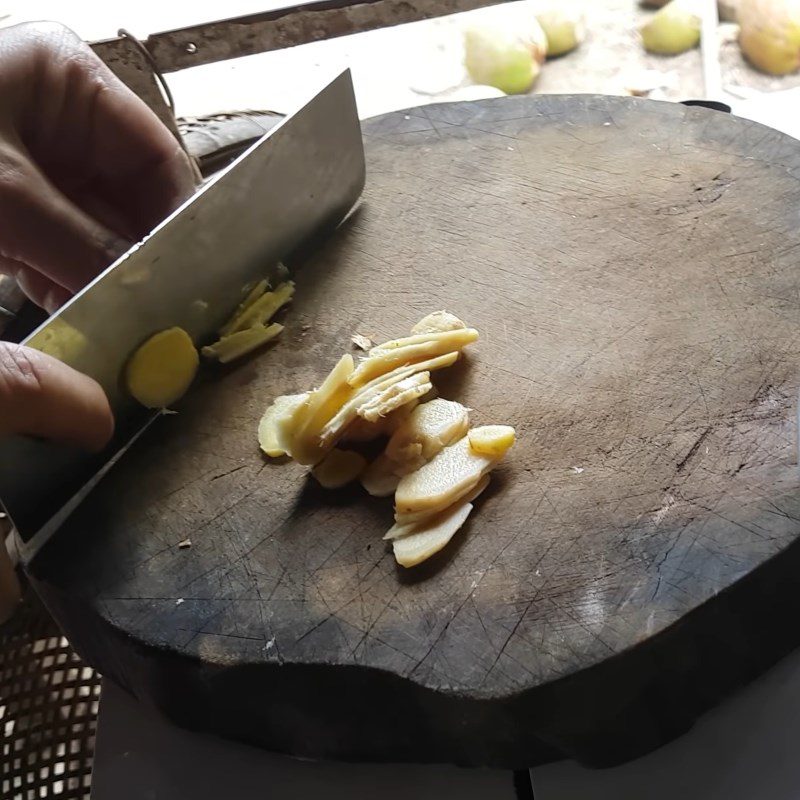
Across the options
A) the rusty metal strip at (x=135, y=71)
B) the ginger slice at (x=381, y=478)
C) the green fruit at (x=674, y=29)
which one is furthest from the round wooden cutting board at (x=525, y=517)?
the green fruit at (x=674, y=29)

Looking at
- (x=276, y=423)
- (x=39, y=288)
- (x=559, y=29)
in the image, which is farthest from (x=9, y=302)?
(x=559, y=29)

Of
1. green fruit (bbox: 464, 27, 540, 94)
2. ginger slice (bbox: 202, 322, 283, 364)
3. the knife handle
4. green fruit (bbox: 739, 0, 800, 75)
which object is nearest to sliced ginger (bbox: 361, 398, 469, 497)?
ginger slice (bbox: 202, 322, 283, 364)

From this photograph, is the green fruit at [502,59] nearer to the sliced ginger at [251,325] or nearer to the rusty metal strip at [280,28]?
the rusty metal strip at [280,28]

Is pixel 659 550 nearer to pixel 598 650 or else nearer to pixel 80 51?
pixel 598 650

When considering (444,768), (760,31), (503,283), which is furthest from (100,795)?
(760,31)

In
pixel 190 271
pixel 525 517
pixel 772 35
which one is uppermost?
pixel 190 271

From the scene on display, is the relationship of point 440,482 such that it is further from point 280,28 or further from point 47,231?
point 280,28
